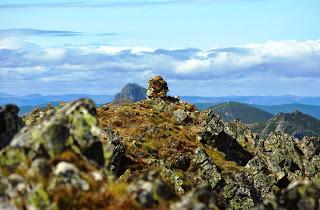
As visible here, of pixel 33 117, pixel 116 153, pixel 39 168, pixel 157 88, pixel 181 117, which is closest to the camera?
pixel 39 168

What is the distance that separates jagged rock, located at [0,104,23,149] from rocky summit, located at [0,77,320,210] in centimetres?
7

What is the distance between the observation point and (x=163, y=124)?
93.9 meters

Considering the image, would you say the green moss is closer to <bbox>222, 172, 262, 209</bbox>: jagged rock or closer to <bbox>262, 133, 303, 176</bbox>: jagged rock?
<bbox>222, 172, 262, 209</bbox>: jagged rock

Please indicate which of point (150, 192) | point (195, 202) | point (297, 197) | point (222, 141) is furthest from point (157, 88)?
point (195, 202)

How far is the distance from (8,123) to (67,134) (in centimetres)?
792

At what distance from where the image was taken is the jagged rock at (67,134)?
78.3ft

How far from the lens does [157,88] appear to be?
389 feet

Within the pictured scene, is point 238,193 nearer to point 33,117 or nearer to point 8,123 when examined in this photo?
point 33,117

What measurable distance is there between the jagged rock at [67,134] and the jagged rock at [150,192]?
9.82 feet

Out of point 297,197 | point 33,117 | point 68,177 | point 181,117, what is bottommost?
point 181,117

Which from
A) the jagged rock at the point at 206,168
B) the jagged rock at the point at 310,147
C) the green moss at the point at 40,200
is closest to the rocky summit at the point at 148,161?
the green moss at the point at 40,200

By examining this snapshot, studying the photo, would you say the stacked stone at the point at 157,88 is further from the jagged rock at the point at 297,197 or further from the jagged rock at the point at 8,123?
the jagged rock at the point at 297,197

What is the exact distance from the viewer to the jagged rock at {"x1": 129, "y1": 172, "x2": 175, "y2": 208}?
22.5m

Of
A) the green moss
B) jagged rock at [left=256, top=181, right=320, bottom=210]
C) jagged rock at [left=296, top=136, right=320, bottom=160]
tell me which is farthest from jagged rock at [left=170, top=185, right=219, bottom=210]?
jagged rock at [left=296, top=136, right=320, bottom=160]
